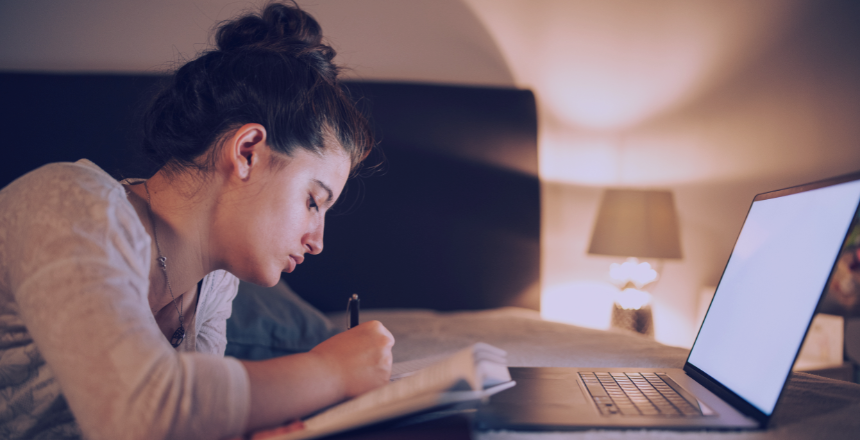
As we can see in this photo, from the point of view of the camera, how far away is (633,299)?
1799 millimetres

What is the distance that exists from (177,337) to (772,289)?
90 centimetres

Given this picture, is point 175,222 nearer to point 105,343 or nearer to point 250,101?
point 250,101

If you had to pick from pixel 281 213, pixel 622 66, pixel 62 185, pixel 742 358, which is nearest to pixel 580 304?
pixel 622 66

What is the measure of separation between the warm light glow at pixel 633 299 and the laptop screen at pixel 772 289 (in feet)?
3.67

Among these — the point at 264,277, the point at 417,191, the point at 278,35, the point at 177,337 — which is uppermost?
the point at 278,35

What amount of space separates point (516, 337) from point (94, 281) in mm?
950

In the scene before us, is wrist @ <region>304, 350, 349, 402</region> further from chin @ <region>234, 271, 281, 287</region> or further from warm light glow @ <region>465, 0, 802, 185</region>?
warm light glow @ <region>465, 0, 802, 185</region>

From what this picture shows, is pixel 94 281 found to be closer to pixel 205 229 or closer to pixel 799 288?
pixel 205 229

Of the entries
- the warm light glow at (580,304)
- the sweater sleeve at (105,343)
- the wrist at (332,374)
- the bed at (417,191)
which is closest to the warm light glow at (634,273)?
the warm light glow at (580,304)

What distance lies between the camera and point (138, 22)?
1.74 metres

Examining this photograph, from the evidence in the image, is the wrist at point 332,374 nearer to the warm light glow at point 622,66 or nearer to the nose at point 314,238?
the nose at point 314,238

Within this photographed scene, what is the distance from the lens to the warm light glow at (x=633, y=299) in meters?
1.79

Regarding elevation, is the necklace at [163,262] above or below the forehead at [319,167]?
below

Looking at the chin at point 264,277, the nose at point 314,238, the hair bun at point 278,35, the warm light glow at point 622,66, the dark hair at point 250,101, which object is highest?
the warm light glow at point 622,66
